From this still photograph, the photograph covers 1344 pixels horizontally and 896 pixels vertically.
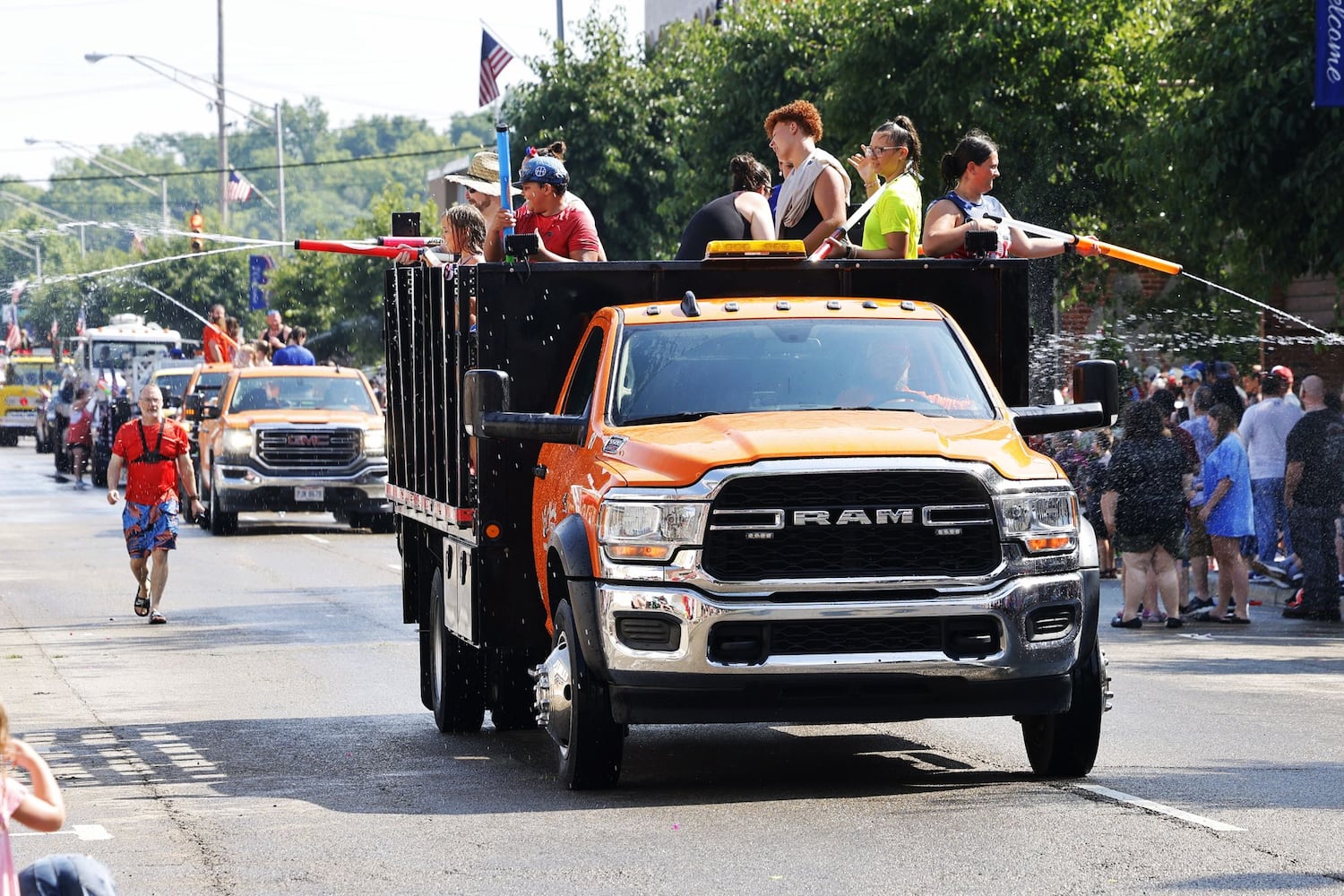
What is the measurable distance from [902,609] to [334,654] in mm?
7355

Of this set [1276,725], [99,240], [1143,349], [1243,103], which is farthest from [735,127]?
→ [99,240]

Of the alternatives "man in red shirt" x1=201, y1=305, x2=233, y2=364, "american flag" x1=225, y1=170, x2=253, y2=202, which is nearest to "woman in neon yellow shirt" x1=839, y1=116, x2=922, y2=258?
"man in red shirt" x1=201, y1=305, x2=233, y2=364

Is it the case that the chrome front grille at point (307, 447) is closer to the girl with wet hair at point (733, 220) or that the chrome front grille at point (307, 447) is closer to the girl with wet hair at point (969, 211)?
the girl with wet hair at point (969, 211)

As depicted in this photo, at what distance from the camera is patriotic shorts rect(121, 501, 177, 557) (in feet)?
61.0

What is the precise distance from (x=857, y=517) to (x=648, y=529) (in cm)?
79

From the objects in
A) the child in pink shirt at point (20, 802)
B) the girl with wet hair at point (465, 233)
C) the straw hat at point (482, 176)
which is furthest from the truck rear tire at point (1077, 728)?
the child in pink shirt at point (20, 802)

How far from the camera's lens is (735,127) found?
3812 cm

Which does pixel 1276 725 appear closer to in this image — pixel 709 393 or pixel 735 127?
pixel 709 393

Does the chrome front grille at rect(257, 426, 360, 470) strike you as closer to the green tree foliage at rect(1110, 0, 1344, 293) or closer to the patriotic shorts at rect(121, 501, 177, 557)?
the patriotic shorts at rect(121, 501, 177, 557)

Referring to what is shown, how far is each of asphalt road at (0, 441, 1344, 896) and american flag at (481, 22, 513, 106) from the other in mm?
26757

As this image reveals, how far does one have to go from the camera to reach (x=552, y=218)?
1175cm

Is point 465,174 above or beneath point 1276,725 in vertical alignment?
above

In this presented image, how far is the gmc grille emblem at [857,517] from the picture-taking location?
29.5ft

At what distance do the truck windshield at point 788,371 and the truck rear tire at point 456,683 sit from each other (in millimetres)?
2144
